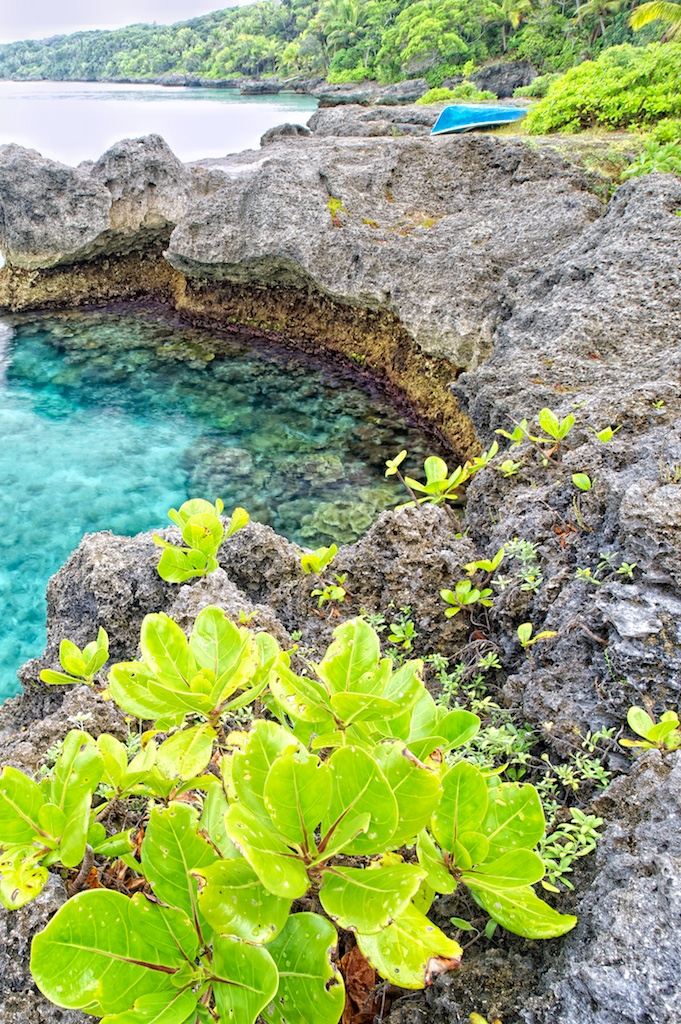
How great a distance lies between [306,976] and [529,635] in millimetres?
1680

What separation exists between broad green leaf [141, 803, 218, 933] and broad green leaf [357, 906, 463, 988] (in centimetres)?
35

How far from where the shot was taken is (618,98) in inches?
463

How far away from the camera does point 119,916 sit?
1.10 meters

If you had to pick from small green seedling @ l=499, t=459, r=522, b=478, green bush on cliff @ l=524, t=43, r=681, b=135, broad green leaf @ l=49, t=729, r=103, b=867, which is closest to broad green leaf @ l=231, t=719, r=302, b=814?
broad green leaf @ l=49, t=729, r=103, b=867

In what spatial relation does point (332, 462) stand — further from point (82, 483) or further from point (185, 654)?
point (185, 654)

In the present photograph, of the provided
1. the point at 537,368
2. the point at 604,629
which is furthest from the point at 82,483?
the point at 604,629

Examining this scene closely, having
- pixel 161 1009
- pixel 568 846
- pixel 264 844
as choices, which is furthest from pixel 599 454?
pixel 161 1009

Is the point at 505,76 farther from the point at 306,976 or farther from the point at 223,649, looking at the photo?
the point at 306,976

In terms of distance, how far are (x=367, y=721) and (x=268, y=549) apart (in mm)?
2315

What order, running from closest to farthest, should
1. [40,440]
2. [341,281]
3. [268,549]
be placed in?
1. [268,549]
2. [40,440]
3. [341,281]

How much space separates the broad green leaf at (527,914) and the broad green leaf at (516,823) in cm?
8

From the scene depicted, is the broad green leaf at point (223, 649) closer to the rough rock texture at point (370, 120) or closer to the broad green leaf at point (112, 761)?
the broad green leaf at point (112, 761)

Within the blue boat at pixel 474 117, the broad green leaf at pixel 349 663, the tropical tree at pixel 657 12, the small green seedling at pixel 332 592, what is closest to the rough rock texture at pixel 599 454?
the small green seedling at pixel 332 592

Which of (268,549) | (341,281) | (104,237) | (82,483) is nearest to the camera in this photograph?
(268,549)
